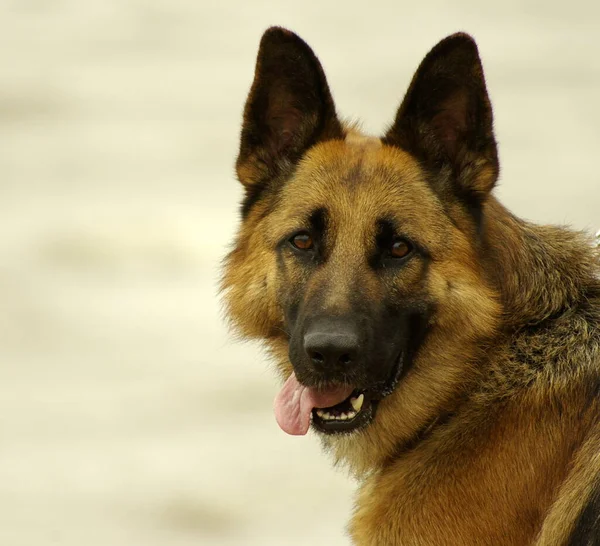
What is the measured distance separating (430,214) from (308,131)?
81cm

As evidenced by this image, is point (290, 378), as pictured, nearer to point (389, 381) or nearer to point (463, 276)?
point (389, 381)

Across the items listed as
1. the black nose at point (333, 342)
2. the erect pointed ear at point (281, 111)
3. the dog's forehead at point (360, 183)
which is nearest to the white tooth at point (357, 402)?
the black nose at point (333, 342)

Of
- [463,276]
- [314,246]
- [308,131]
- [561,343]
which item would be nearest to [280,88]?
[308,131]

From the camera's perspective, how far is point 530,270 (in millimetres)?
5723

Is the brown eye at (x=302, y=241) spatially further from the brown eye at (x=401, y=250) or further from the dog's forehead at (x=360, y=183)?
the brown eye at (x=401, y=250)

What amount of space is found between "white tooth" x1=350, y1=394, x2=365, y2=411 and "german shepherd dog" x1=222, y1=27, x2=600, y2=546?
0.04ft

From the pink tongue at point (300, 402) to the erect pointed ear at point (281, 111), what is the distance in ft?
3.47

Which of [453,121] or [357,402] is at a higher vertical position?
[453,121]

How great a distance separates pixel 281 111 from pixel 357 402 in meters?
1.50

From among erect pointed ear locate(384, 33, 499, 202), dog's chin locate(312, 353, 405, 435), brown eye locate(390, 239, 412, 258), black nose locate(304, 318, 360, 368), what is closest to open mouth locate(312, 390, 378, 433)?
dog's chin locate(312, 353, 405, 435)

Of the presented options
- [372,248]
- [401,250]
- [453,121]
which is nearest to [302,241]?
[372,248]

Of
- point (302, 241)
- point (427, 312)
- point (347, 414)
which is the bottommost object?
point (347, 414)

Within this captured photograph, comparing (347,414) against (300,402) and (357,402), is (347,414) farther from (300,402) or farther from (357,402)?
(300,402)

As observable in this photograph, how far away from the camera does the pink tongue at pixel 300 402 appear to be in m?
5.67
